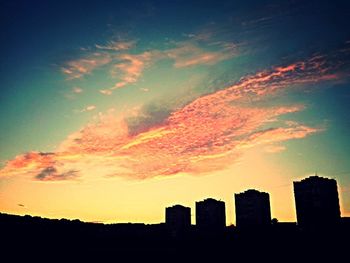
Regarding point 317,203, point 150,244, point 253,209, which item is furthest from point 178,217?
point 317,203

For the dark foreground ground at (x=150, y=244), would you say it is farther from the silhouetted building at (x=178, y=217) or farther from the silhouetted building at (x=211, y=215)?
the silhouetted building at (x=178, y=217)

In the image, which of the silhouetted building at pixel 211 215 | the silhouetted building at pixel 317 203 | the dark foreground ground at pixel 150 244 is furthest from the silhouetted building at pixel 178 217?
the silhouetted building at pixel 317 203

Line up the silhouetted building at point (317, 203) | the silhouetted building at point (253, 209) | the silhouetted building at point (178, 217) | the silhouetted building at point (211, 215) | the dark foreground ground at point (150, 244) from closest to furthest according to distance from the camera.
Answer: the dark foreground ground at point (150, 244)
the silhouetted building at point (317, 203)
the silhouetted building at point (253, 209)
the silhouetted building at point (211, 215)
the silhouetted building at point (178, 217)

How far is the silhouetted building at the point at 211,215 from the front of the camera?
109 meters

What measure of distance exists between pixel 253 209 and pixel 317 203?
18.5m

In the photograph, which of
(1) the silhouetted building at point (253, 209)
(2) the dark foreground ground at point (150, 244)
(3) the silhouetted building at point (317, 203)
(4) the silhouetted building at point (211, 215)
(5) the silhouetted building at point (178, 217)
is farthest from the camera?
(5) the silhouetted building at point (178, 217)

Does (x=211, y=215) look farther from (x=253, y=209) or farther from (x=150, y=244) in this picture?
(x=150, y=244)

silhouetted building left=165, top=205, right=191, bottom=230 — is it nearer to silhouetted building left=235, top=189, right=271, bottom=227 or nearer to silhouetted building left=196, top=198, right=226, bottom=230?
silhouetted building left=196, top=198, right=226, bottom=230

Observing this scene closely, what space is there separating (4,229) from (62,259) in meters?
15.2

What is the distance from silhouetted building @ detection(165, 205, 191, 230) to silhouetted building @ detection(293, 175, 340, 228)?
36.0 m

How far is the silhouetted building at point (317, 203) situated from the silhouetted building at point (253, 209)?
10.0 m

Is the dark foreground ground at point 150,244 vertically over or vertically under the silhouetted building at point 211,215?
under

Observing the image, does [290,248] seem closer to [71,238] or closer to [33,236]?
[71,238]

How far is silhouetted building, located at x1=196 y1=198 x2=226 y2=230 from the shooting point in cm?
10944
